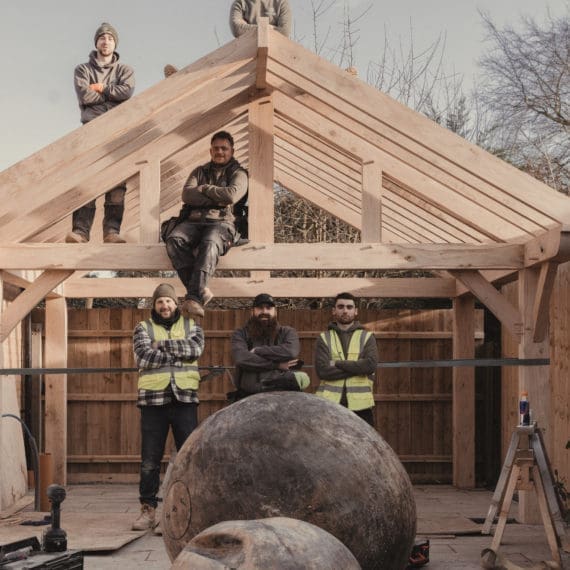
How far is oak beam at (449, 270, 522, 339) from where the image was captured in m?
9.52

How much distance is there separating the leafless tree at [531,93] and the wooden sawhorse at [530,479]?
12.9 meters

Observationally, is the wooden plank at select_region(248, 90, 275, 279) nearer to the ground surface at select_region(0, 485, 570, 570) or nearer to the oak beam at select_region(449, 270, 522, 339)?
the oak beam at select_region(449, 270, 522, 339)

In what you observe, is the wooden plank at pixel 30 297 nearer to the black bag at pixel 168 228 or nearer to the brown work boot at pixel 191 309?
the black bag at pixel 168 228

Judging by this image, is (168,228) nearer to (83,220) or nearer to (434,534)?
(83,220)

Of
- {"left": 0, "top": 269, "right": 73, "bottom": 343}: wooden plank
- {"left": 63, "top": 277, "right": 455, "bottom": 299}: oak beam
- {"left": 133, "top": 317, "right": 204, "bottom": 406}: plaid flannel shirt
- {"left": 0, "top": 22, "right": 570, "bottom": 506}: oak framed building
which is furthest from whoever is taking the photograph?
{"left": 63, "top": 277, "right": 455, "bottom": 299}: oak beam

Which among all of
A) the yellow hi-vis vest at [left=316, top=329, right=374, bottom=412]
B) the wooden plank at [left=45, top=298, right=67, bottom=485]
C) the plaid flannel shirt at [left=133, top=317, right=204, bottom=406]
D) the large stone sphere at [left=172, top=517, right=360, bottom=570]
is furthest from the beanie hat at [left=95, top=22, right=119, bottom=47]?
the large stone sphere at [left=172, top=517, right=360, bottom=570]

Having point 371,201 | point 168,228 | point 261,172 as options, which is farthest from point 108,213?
point 371,201

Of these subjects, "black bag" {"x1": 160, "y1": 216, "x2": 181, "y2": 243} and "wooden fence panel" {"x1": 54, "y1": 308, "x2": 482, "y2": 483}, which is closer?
"black bag" {"x1": 160, "y1": 216, "x2": 181, "y2": 243}

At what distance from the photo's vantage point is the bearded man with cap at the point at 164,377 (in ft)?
27.1

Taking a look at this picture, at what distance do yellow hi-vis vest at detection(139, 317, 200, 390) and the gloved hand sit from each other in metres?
0.75

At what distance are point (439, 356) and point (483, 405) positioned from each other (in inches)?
35.0

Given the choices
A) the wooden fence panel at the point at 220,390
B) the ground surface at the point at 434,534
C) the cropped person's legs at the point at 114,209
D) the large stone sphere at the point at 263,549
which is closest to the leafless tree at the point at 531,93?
the wooden fence panel at the point at 220,390

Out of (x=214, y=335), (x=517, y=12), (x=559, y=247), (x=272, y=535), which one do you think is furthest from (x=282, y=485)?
(x=517, y=12)

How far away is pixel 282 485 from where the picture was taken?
15.7 feet
